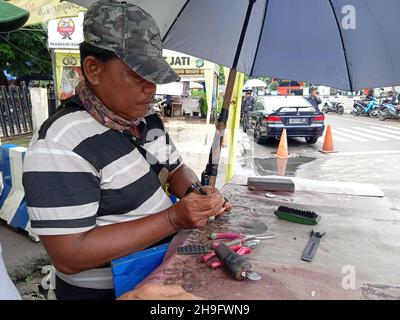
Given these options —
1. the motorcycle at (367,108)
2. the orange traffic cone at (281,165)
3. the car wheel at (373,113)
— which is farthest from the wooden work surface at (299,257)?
the motorcycle at (367,108)

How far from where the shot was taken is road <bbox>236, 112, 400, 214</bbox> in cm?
693

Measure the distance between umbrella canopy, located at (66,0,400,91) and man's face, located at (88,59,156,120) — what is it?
952 millimetres

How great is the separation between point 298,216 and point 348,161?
737 cm

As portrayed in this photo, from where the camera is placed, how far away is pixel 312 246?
1.54 meters

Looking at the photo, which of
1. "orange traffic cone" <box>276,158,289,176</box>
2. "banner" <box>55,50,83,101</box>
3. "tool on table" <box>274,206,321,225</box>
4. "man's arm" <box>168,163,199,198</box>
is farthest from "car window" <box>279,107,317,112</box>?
"man's arm" <box>168,163,199,198</box>

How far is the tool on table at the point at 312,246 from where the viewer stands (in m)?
1.43

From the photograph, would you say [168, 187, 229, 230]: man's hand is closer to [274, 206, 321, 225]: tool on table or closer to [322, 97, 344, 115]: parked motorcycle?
[274, 206, 321, 225]: tool on table

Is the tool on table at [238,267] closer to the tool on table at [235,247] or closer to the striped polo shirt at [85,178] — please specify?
the tool on table at [235,247]

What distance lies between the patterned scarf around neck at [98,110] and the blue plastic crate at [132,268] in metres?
0.48

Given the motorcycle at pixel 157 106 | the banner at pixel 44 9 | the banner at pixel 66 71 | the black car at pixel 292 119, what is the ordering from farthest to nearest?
the black car at pixel 292 119 < the banner at pixel 66 71 < the banner at pixel 44 9 < the motorcycle at pixel 157 106

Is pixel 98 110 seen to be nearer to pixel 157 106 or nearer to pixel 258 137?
pixel 157 106
